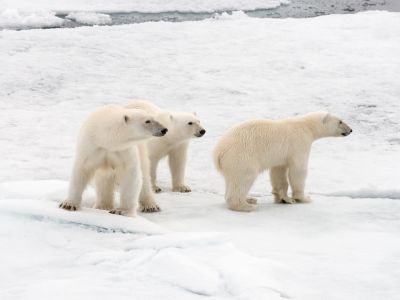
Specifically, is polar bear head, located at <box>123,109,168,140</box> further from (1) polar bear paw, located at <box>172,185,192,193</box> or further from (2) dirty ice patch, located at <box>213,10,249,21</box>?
(2) dirty ice patch, located at <box>213,10,249,21</box>

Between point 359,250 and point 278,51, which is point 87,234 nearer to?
point 359,250

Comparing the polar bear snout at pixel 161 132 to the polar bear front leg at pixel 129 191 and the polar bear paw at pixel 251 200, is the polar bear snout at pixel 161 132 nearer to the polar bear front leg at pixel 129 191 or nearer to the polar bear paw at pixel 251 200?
the polar bear front leg at pixel 129 191

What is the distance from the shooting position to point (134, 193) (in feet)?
14.4

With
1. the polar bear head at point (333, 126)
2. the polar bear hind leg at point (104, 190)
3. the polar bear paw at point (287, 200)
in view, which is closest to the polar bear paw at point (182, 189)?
the polar bear paw at point (287, 200)

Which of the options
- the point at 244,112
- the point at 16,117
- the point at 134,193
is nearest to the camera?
the point at 134,193

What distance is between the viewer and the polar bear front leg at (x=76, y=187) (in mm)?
4176

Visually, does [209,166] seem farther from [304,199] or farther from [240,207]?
[240,207]

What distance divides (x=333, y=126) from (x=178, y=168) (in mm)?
1417

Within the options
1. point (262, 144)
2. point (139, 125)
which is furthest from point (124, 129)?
point (262, 144)

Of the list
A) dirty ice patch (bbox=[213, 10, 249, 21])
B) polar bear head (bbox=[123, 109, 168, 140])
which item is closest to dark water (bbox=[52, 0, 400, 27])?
dirty ice patch (bbox=[213, 10, 249, 21])

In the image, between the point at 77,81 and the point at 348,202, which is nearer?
the point at 348,202

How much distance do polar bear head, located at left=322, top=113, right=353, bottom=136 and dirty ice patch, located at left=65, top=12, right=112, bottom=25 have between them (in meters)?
10.9

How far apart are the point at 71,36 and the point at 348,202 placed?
796cm

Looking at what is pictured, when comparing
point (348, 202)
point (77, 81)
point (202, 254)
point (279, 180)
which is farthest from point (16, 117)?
point (202, 254)
